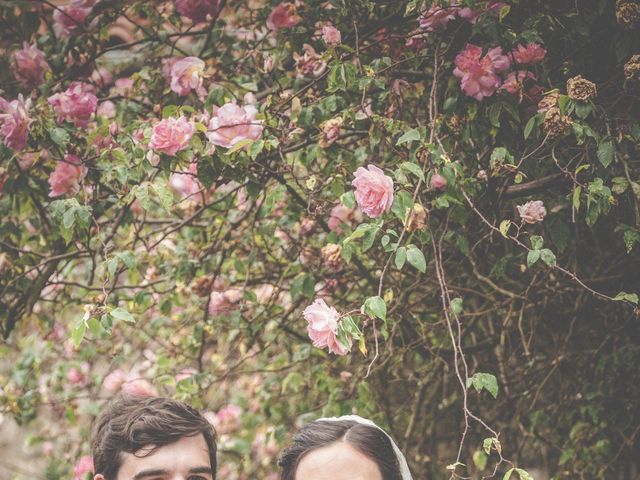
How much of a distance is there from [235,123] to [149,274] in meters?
1.16

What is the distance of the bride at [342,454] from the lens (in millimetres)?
2221

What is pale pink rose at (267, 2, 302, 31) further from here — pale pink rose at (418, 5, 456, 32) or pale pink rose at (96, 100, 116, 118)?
pale pink rose at (96, 100, 116, 118)

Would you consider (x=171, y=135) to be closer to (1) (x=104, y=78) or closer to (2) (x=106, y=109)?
(2) (x=106, y=109)

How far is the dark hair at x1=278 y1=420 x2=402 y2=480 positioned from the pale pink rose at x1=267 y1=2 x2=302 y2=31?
1.43 metres

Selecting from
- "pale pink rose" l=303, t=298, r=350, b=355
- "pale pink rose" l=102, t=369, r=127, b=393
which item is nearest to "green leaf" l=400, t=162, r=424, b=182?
"pale pink rose" l=303, t=298, r=350, b=355

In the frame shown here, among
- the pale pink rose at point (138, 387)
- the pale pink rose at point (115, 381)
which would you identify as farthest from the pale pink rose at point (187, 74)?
the pale pink rose at point (115, 381)

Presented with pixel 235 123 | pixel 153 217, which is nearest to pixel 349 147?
pixel 235 123

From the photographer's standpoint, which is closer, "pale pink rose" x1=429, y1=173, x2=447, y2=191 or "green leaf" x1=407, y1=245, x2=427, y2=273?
"green leaf" x1=407, y1=245, x2=427, y2=273

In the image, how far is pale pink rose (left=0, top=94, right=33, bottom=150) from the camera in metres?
2.37

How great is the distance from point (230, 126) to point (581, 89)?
1063 mm

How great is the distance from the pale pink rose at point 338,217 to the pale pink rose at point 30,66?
→ 1.24 metres

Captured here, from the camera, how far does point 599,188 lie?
2.07 m

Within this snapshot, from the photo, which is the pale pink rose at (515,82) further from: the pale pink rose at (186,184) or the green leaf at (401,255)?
the pale pink rose at (186,184)

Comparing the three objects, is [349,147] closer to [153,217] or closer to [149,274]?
[149,274]
